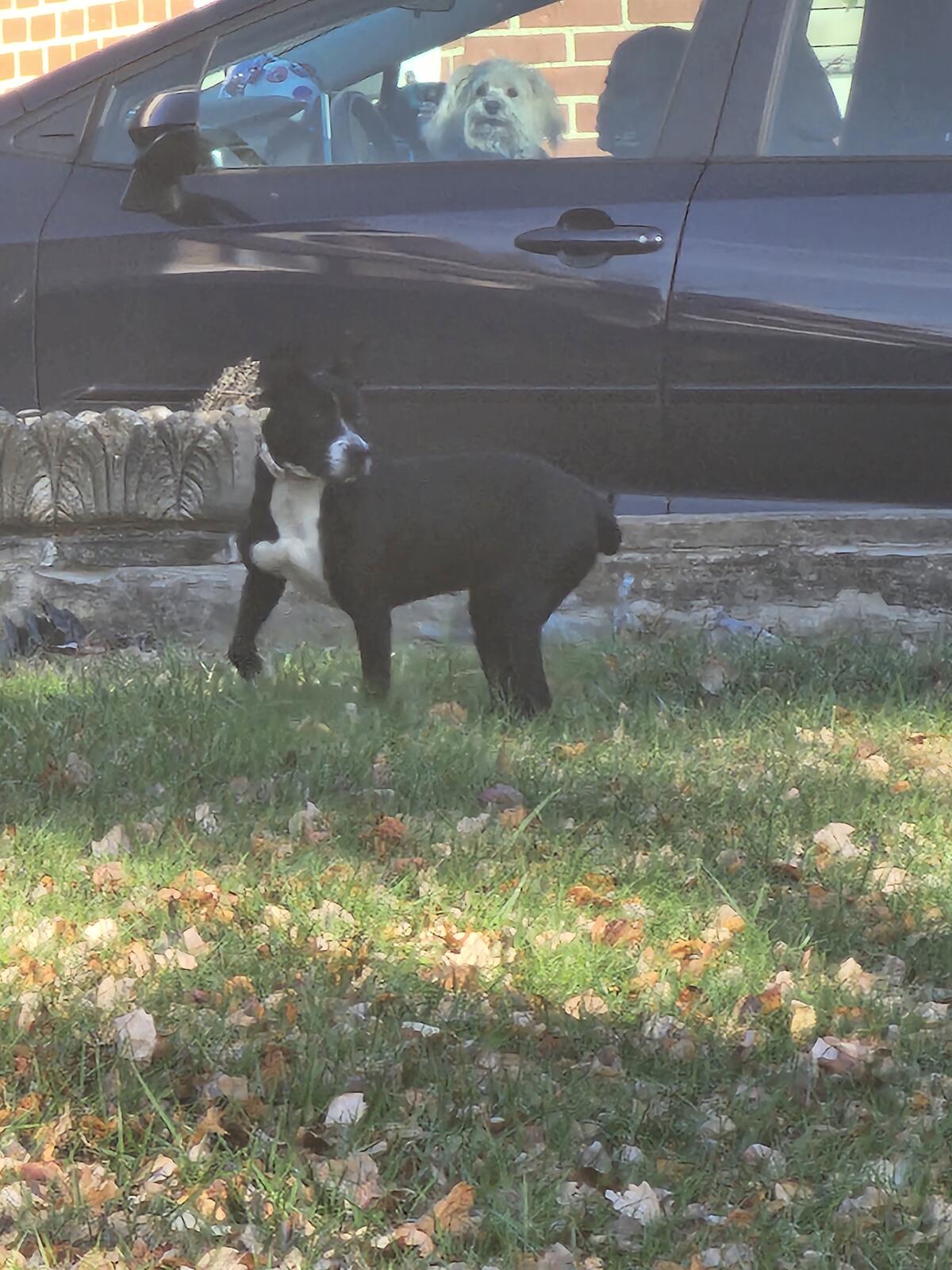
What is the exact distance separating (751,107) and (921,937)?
269cm

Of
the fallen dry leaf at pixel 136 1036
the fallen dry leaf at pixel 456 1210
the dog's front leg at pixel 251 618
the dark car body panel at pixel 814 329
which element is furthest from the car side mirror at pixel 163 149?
the fallen dry leaf at pixel 456 1210

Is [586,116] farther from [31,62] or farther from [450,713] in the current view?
[31,62]

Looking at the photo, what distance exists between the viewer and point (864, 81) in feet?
16.6

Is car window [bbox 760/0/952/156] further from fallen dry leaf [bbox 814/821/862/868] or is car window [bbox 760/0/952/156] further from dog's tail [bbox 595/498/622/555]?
fallen dry leaf [bbox 814/821/862/868]

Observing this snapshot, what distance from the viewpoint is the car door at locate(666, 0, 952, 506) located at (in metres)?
5.01

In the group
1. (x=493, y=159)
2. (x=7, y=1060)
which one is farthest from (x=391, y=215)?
(x=7, y=1060)

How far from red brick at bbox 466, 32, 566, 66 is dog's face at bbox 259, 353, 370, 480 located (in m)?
1.07

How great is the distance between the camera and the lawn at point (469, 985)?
8.05 feet

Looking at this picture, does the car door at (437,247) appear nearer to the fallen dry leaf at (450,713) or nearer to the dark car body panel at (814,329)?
the dark car body panel at (814,329)

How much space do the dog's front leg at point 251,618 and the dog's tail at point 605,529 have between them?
868mm

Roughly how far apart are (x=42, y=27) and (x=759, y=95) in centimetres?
478

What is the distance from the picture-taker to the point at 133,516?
5379mm

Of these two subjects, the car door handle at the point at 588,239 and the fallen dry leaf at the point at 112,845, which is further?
the car door handle at the point at 588,239

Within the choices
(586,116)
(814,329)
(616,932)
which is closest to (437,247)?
(586,116)
